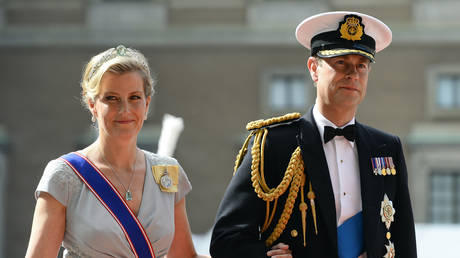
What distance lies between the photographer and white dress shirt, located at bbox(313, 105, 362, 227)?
354 centimetres

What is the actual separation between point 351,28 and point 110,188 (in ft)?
3.91

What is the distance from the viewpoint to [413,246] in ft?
11.8

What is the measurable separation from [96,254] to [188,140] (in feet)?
51.7

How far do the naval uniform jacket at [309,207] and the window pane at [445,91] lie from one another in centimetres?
1535

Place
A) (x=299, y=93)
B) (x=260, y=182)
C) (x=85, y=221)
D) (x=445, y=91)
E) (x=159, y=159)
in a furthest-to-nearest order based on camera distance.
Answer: (x=299, y=93)
(x=445, y=91)
(x=159, y=159)
(x=260, y=182)
(x=85, y=221)

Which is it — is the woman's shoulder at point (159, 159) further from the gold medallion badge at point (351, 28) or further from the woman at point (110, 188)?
the gold medallion badge at point (351, 28)

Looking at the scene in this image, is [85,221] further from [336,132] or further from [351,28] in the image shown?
[351,28]

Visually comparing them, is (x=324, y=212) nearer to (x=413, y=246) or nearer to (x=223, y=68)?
(x=413, y=246)

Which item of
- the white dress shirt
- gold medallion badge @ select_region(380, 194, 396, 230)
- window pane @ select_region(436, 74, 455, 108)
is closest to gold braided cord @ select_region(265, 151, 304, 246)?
the white dress shirt

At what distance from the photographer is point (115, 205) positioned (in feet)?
10.9

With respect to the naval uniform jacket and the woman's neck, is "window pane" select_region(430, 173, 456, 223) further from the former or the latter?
the woman's neck

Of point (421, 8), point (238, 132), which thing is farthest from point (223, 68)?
point (421, 8)

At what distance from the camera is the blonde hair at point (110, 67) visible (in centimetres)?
334

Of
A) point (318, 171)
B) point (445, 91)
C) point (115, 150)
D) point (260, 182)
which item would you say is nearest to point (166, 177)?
point (115, 150)
